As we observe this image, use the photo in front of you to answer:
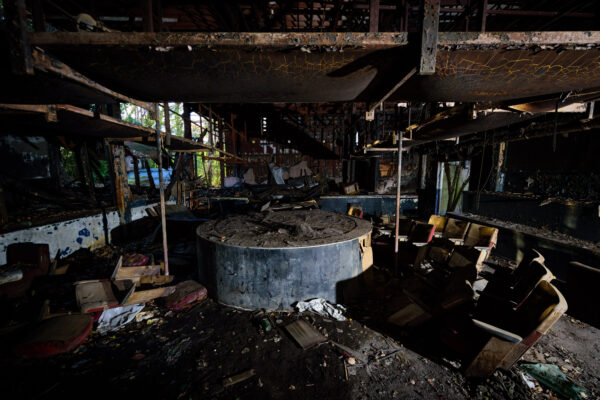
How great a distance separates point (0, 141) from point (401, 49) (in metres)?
18.2

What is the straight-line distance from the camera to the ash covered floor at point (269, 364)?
2619 mm

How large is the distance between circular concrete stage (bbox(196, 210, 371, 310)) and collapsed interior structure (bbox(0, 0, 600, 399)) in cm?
4

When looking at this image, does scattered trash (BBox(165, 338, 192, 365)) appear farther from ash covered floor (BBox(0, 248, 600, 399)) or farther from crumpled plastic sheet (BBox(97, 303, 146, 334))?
crumpled plastic sheet (BBox(97, 303, 146, 334))

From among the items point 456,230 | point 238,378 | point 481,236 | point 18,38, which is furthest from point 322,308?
point 18,38

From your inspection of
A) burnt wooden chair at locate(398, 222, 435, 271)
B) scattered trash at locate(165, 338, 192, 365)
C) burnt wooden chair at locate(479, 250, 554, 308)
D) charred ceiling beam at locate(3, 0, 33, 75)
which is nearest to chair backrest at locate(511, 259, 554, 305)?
burnt wooden chair at locate(479, 250, 554, 308)

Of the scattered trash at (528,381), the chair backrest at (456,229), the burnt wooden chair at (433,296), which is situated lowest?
the scattered trash at (528,381)

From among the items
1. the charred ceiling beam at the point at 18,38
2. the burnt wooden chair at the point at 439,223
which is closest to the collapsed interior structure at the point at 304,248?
the charred ceiling beam at the point at 18,38

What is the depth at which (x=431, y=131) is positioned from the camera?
18.4ft

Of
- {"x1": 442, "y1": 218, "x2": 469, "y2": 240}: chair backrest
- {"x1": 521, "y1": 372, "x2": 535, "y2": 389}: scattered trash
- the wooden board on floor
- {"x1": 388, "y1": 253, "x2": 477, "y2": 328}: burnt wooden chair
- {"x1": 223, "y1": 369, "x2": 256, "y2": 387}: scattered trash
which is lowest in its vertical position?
{"x1": 521, "y1": 372, "x2": 535, "y2": 389}: scattered trash

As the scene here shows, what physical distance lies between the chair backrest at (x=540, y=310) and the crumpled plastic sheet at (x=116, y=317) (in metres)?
5.43

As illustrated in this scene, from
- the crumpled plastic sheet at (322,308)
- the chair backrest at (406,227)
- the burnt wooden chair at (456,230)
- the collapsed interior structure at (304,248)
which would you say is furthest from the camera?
the chair backrest at (406,227)

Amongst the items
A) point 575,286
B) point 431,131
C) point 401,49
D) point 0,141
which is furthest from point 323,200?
point 0,141

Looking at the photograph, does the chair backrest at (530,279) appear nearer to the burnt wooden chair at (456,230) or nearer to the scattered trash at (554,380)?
the scattered trash at (554,380)

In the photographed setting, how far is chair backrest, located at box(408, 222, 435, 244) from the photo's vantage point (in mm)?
5645
